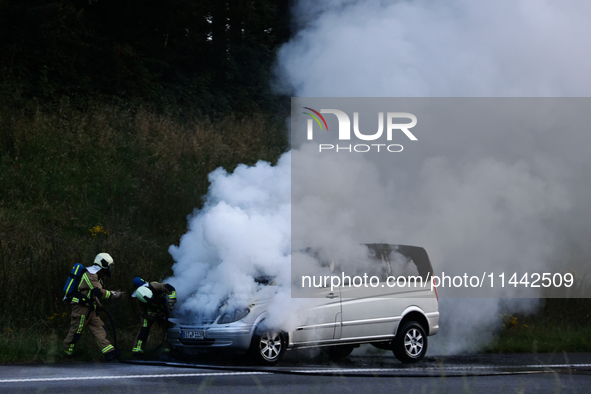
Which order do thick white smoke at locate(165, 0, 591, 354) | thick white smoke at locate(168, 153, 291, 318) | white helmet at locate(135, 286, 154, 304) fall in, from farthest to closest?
white helmet at locate(135, 286, 154, 304) → thick white smoke at locate(165, 0, 591, 354) → thick white smoke at locate(168, 153, 291, 318)

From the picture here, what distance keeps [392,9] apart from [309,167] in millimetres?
3038

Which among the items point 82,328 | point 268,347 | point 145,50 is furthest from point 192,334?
point 145,50

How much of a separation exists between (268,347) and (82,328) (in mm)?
2937

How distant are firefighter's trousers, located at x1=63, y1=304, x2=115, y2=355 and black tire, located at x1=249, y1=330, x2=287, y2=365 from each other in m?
Answer: 2.40

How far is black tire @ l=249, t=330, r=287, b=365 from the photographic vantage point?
10.3 metres

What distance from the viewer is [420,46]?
13.1 meters

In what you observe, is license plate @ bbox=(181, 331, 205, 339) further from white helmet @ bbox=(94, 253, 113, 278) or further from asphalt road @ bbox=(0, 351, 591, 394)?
white helmet @ bbox=(94, 253, 113, 278)

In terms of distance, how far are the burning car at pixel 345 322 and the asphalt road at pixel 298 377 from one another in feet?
1.03

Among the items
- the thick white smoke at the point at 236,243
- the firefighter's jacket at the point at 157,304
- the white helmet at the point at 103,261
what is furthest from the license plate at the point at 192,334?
the white helmet at the point at 103,261

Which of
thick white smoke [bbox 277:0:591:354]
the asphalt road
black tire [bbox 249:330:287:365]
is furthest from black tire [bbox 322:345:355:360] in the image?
thick white smoke [bbox 277:0:591:354]

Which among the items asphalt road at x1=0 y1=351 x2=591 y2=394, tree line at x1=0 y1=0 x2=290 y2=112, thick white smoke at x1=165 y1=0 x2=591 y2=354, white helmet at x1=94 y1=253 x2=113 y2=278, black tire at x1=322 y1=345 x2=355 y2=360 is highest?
tree line at x1=0 y1=0 x2=290 y2=112

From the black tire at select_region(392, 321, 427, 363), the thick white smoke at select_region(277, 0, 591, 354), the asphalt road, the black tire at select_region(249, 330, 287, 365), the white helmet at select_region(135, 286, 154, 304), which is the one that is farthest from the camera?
the thick white smoke at select_region(277, 0, 591, 354)

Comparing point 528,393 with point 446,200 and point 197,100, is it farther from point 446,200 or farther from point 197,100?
point 197,100

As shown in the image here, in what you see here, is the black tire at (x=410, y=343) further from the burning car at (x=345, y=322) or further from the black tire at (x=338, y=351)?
the black tire at (x=338, y=351)
